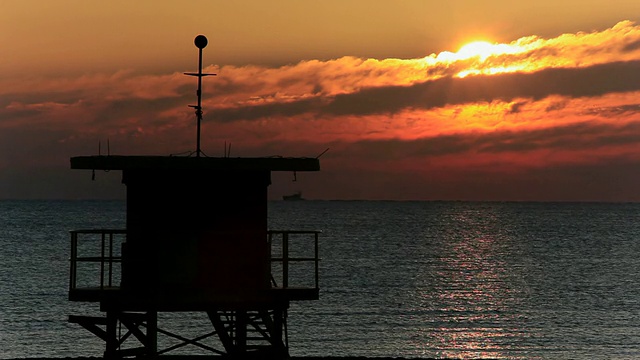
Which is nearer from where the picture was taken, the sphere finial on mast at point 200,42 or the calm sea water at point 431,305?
the sphere finial on mast at point 200,42

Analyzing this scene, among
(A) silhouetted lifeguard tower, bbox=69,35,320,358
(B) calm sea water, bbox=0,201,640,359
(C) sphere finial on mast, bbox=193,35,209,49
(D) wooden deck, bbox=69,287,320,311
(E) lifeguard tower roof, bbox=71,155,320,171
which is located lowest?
(B) calm sea water, bbox=0,201,640,359

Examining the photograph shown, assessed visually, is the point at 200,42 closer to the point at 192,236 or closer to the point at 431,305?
the point at 192,236

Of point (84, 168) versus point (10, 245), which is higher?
point (84, 168)

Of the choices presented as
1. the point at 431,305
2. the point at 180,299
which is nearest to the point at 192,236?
the point at 180,299

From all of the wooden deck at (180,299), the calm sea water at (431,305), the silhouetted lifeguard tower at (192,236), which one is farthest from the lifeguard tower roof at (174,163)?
the calm sea water at (431,305)

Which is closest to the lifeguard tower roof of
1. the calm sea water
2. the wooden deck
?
the wooden deck

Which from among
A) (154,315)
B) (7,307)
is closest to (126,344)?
(7,307)

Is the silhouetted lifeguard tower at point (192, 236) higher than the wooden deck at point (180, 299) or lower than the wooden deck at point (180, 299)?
higher

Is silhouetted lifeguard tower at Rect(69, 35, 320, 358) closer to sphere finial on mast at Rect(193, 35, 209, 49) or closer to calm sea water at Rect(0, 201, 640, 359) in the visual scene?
sphere finial on mast at Rect(193, 35, 209, 49)

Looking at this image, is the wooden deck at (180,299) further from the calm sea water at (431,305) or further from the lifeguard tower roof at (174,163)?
the calm sea water at (431,305)

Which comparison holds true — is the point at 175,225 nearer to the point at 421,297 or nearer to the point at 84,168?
the point at 84,168

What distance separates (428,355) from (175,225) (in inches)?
847

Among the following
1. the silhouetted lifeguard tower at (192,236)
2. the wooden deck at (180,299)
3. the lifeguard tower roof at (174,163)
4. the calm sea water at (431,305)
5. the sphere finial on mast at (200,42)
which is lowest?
the calm sea water at (431,305)

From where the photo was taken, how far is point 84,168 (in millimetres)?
22969
